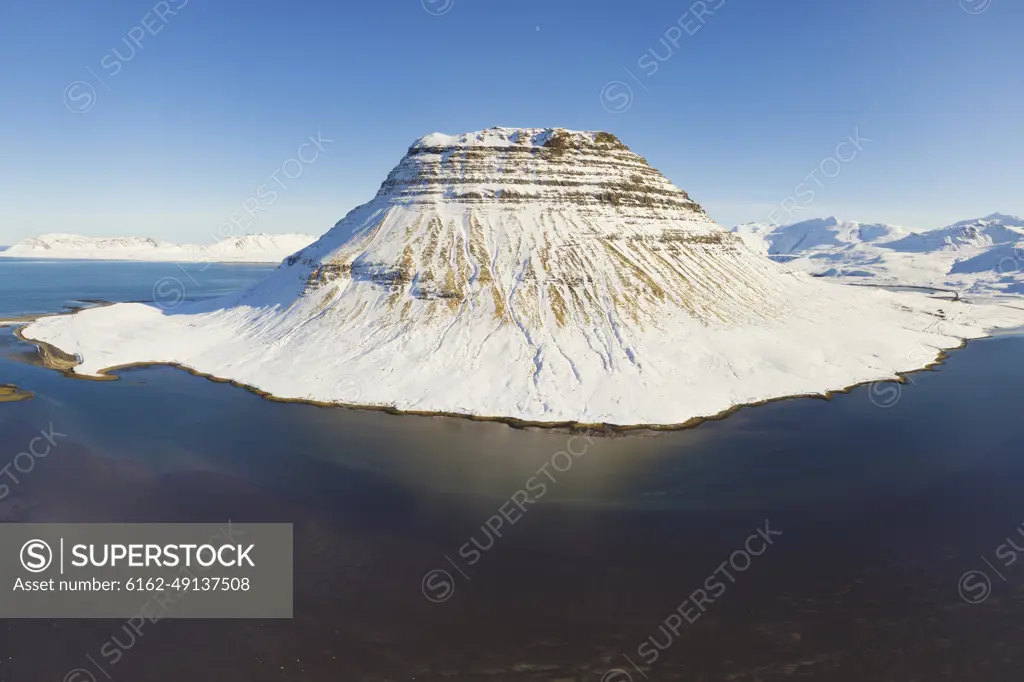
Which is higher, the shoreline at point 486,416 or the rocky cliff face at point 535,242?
the rocky cliff face at point 535,242

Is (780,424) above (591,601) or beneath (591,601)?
above

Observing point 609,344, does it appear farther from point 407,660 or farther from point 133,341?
point 133,341

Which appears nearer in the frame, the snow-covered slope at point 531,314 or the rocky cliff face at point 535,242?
the snow-covered slope at point 531,314

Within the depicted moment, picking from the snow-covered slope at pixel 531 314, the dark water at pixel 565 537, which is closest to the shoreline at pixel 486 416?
the snow-covered slope at pixel 531 314

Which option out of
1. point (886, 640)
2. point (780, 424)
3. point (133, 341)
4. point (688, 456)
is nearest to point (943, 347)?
point (780, 424)

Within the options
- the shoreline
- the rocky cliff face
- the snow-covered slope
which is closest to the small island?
the shoreline

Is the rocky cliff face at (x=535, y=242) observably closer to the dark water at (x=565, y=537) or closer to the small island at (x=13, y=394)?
the dark water at (x=565, y=537)
